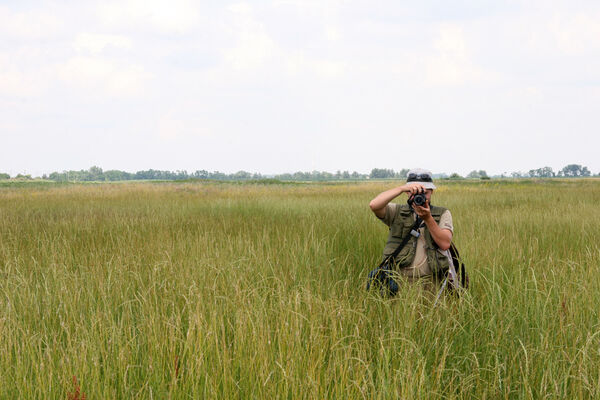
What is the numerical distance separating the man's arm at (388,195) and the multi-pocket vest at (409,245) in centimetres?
16

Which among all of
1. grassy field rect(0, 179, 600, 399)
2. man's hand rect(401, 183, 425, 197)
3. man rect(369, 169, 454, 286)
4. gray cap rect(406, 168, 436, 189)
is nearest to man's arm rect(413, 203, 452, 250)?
man rect(369, 169, 454, 286)

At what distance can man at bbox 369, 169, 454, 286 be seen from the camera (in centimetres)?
323

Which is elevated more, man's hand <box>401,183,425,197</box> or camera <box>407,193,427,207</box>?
man's hand <box>401,183,425,197</box>

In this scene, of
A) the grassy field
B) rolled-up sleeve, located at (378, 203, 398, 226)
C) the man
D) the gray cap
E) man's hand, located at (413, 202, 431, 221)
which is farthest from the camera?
rolled-up sleeve, located at (378, 203, 398, 226)

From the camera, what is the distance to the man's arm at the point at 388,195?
3.19 meters

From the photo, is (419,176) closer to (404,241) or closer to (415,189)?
(415,189)

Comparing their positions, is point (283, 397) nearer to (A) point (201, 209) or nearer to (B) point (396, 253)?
(B) point (396, 253)

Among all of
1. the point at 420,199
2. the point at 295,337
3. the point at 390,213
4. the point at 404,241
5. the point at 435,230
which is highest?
the point at 420,199

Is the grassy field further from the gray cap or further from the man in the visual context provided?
the gray cap

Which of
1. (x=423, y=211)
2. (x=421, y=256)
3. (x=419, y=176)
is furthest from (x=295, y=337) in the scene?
(x=419, y=176)

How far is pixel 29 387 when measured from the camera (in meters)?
1.97

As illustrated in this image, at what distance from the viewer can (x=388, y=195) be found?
131 inches

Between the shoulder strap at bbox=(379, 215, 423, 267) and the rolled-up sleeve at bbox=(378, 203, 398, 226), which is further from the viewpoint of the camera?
the rolled-up sleeve at bbox=(378, 203, 398, 226)

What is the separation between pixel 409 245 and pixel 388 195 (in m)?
0.47
